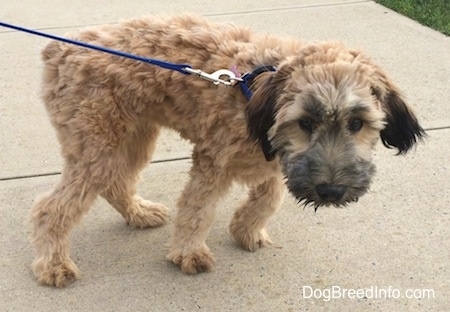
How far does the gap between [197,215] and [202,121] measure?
1.81 ft

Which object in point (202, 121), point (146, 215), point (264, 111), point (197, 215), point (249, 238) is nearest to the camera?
point (264, 111)

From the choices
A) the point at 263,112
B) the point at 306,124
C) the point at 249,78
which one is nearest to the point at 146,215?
the point at 249,78

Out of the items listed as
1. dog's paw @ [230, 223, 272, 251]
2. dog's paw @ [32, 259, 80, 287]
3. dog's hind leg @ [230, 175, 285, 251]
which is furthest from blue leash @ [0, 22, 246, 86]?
dog's paw @ [32, 259, 80, 287]

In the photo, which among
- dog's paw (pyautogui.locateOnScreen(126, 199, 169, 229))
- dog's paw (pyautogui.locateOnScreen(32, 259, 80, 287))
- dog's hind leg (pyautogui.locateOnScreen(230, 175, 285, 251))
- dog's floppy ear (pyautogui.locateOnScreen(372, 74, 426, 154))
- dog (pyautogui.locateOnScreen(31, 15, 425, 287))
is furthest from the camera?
dog's paw (pyautogui.locateOnScreen(126, 199, 169, 229))

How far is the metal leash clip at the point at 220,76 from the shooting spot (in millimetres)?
3566

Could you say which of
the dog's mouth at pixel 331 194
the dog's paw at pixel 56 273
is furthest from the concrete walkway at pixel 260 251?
the dog's mouth at pixel 331 194

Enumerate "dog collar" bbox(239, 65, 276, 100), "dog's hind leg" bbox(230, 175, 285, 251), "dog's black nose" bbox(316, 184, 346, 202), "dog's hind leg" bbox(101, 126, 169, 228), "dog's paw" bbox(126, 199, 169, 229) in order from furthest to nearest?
"dog's paw" bbox(126, 199, 169, 229), "dog's hind leg" bbox(101, 126, 169, 228), "dog's hind leg" bbox(230, 175, 285, 251), "dog collar" bbox(239, 65, 276, 100), "dog's black nose" bbox(316, 184, 346, 202)

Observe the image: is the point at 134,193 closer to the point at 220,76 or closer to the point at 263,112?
the point at 220,76

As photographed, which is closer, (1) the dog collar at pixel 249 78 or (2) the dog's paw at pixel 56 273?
(1) the dog collar at pixel 249 78

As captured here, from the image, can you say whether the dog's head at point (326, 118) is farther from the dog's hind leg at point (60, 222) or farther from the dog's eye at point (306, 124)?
the dog's hind leg at point (60, 222)

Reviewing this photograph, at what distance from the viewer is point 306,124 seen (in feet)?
10.4

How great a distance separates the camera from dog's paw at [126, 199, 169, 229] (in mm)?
4449

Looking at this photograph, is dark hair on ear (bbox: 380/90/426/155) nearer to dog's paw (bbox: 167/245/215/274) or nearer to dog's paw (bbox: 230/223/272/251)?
dog's paw (bbox: 230/223/272/251)

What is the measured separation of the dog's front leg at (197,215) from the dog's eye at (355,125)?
2.86 ft
